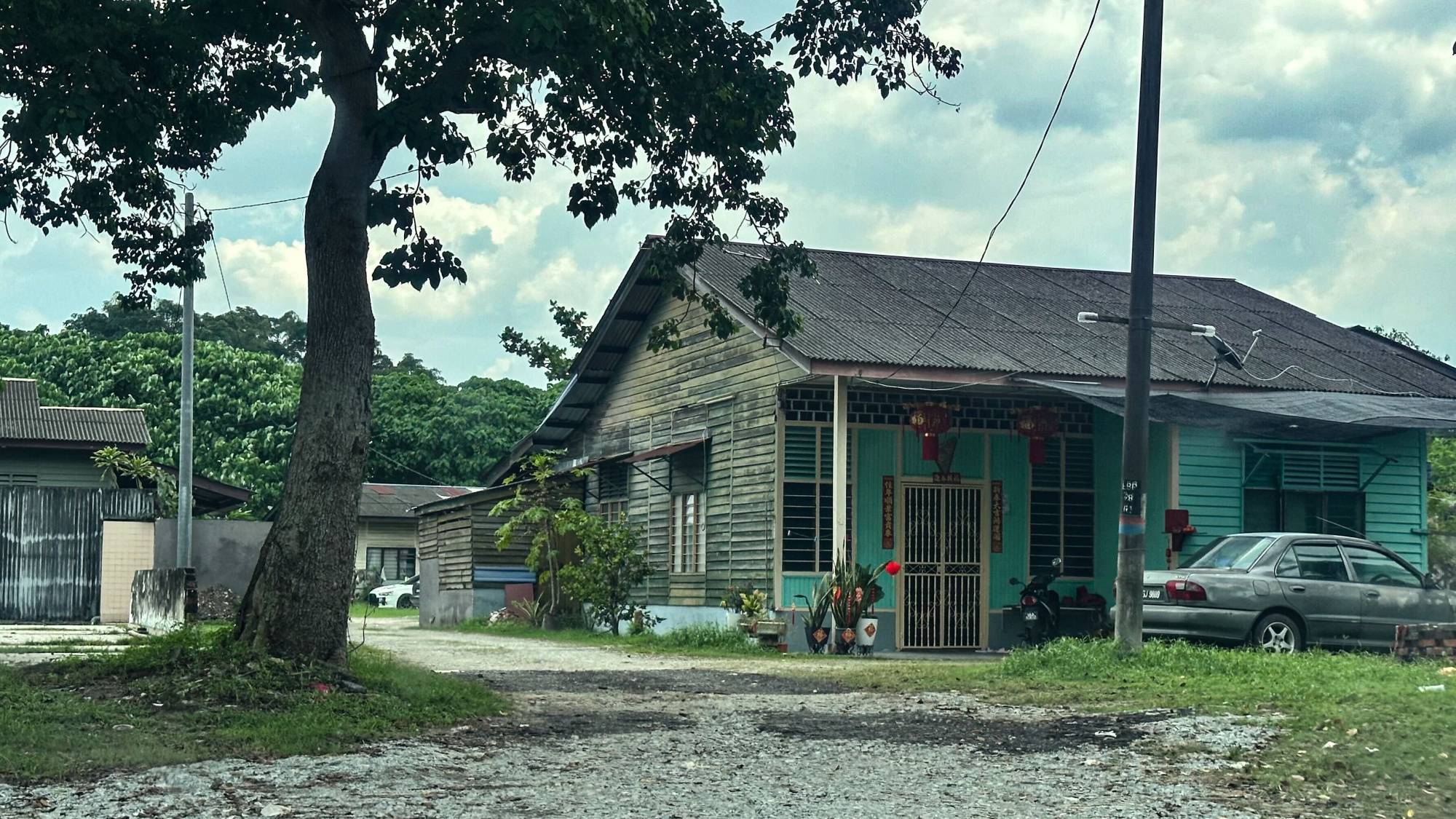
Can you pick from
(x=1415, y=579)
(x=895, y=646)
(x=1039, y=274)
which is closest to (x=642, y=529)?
(x=895, y=646)

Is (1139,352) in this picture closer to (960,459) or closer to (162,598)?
(960,459)

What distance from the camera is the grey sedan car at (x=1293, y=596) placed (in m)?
16.0

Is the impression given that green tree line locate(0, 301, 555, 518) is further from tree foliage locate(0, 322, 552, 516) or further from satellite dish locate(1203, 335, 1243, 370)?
satellite dish locate(1203, 335, 1243, 370)

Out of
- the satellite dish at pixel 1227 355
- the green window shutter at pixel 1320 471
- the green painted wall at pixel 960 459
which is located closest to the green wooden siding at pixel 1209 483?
the green window shutter at pixel 1320 471

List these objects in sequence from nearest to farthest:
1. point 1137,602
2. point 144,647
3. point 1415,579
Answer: point 144,647 → point 1137,602 → point 1415,579

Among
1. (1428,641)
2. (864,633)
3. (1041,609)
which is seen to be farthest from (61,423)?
(1428,641)

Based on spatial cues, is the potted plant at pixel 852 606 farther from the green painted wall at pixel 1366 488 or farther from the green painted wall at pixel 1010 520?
the green painted wall at pixel 1366 488

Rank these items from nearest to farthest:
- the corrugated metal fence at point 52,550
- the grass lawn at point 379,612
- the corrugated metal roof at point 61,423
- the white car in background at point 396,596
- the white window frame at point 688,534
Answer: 1. the white window frame at point 688,534
2. the corrugated metal fence at point 52,550
3. the corrugated metal roof at point 61,423
4. the grass lawn at point 379,612
5. the white car in background at point 396,596

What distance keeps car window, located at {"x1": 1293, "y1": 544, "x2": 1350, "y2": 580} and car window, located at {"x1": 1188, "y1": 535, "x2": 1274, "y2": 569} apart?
15.2 inches

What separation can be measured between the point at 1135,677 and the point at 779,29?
6.18m

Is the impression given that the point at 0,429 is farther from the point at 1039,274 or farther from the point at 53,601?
the point at 1039,274

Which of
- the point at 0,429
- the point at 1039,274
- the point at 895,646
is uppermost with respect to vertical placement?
the point at 1039,274

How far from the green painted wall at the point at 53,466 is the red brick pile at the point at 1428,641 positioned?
2311cm

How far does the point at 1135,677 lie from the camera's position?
1301cm
